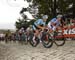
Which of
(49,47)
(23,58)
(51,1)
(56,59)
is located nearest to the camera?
(56,59)

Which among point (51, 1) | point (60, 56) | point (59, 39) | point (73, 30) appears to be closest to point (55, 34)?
point (59, 39)

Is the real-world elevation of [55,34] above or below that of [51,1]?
below

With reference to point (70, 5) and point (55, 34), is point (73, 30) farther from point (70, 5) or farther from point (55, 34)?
point (70, 5)

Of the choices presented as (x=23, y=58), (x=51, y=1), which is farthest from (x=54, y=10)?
(x=23, y=58)

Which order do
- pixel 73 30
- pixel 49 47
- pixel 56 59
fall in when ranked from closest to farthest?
pixel 56 59 → pixel 49 47 → pixel 73 30

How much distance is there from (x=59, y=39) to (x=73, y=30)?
2.50m

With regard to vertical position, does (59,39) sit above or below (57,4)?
below

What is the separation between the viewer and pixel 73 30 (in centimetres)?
2494

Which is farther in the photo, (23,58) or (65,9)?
(65,9)

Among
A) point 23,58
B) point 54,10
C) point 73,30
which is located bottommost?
point 23,58

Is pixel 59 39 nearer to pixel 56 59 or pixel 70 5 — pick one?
pixel 56 59

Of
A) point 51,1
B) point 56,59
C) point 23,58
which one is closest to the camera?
point 56,59

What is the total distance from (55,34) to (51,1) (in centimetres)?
3242

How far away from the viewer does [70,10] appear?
57.4 meters
